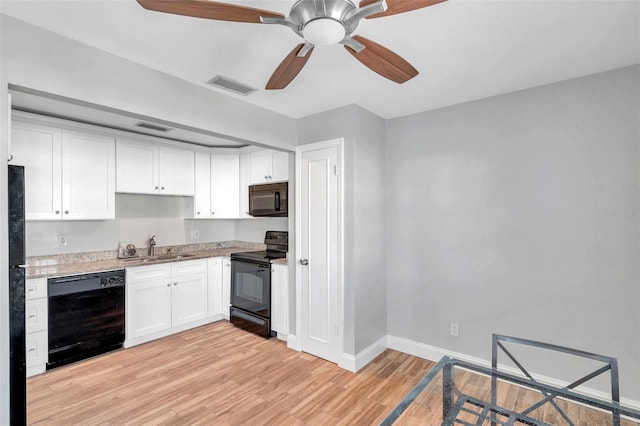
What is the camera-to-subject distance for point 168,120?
2303mm

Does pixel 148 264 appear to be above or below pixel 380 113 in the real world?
below

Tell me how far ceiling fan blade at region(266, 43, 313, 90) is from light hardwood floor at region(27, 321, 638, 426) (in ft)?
7.47

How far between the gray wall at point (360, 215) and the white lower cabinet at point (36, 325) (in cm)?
272

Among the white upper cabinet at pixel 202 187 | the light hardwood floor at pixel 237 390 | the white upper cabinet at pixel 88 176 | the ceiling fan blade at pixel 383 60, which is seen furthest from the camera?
the white upper cabinet at pixel 202 187

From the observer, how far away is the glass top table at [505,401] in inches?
52.6

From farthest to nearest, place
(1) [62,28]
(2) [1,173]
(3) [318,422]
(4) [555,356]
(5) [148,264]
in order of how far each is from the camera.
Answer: (5) [148,264], (4) [555,356], (3) [318,422], (1) [62,28], (2) [1,173]

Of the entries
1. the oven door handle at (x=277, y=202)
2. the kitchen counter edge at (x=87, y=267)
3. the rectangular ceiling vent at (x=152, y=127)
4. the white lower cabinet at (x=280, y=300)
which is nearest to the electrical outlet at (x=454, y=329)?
the white lower cabinet at (x=280, y=300)

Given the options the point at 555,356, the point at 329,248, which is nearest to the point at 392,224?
the point at 329,248

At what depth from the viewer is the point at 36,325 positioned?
280 centimetres

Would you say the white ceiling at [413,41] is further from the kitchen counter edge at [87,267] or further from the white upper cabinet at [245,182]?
the kitchen counter edge at [87,267]

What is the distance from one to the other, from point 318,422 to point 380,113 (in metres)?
2.80

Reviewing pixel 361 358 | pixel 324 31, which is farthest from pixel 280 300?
pixel 324 31

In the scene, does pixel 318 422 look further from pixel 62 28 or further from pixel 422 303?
pixel 62 28

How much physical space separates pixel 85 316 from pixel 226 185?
225cm
